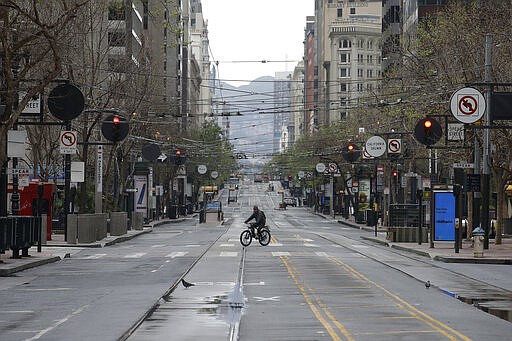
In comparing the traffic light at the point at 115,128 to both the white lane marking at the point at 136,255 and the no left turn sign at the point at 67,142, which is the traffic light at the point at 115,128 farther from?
the white lane marking at the point at 136,255

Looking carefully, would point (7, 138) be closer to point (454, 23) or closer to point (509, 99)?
point (509, 99)

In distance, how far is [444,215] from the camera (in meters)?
49.9

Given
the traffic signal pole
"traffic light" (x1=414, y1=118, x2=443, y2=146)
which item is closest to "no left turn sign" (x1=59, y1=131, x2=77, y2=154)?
"traffic light" (x1=414, y1=118, x2=443, y2=146)

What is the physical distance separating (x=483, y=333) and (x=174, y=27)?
1346 cm

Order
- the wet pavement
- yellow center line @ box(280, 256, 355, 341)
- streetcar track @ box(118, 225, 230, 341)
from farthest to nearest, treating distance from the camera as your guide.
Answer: the wet pavement → streetcar track @ box(118, 225, 230, 341) → yellow center line @ box(280, 256, 355, 341)

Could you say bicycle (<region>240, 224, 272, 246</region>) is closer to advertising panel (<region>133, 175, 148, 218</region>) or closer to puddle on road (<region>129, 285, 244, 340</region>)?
puddle on road (<region>129, 285, 244, 340</region>)

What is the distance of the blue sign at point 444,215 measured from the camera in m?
49.6

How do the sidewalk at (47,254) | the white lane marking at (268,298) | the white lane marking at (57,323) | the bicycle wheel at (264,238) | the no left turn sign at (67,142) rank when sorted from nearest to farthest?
the white lane marking at (57,323)
the white lane marking at (268,298)
the sidewalk at (47,254)
the no left turn sign at (67,142)
the bicycle wheel at (264,238)

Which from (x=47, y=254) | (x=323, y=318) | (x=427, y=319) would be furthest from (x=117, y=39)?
(x=427, y=319)

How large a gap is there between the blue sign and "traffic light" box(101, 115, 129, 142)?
15.2m

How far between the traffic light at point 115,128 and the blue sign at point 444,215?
15248mm

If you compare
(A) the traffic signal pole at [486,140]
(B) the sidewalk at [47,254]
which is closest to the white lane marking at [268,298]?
(B) the sidewalk at [47,254]

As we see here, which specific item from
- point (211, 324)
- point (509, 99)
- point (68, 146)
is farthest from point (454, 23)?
point (211, 324)

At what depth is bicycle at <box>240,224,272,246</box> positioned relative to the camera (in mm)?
49250
